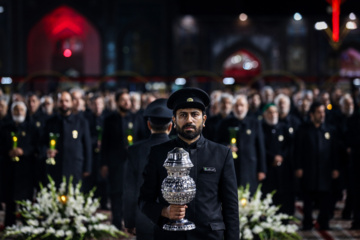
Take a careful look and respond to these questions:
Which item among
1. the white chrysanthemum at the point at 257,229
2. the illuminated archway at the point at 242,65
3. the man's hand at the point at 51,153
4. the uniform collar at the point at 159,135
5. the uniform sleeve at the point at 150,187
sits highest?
the illuminated archway at the point at 242,65

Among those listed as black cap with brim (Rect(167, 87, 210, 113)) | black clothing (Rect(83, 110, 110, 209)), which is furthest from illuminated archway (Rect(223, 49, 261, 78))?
black cap with brim (Rect(167, 87, 210, 113))

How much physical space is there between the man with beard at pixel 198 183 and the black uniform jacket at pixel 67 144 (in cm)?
518

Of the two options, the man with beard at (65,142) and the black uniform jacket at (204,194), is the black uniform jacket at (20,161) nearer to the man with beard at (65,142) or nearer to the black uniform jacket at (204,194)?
the man with beard at (65,142)

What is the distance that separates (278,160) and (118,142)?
2408 millimetres

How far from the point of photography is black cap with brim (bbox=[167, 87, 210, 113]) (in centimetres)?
456

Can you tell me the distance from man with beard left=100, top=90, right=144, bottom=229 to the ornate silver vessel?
564 cm

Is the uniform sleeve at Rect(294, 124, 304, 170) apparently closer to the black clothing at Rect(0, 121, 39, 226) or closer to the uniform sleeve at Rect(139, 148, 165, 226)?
the black clothing at Rect(0, 121, 39, 226)

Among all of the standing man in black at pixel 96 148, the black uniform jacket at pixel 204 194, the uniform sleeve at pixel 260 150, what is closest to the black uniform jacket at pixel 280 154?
the uniform sleeve at pixel 260 150

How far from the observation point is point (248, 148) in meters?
9.55

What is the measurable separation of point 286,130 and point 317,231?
1606 millimetres

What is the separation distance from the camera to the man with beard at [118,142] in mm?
9969

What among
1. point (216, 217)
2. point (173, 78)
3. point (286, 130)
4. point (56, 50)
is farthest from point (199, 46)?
point (216, 217)

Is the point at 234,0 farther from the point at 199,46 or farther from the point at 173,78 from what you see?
the point at 199,46

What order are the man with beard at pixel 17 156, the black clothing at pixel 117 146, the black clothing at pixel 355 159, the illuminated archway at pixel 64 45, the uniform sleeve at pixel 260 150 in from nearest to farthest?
the uniform sleeve at pixel 260 150 < the black clothing at pixel 117 146 < the man with beard at pixel 17 156 < the black clothing at pixel 355 159 < the illuminated archway at pixel 64 45
